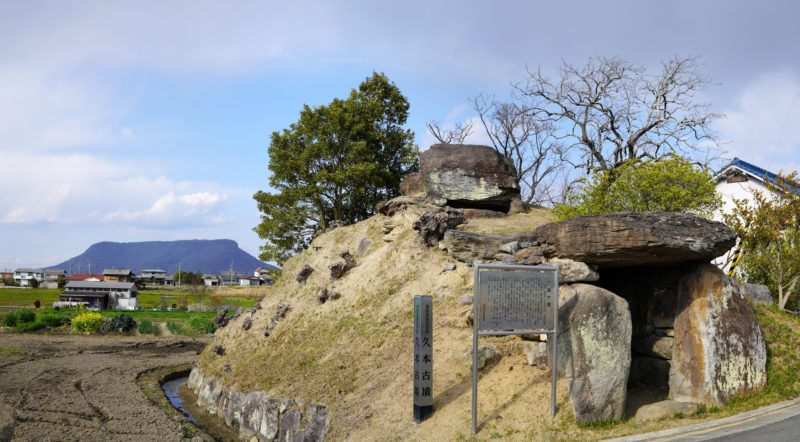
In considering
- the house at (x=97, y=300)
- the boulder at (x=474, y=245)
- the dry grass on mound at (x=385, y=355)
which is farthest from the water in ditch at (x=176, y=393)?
the house at (x=97, y=300)

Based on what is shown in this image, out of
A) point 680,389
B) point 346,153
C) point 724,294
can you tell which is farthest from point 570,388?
point 346,153

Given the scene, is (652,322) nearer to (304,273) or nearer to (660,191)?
(660,191)

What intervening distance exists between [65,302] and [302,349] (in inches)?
2490

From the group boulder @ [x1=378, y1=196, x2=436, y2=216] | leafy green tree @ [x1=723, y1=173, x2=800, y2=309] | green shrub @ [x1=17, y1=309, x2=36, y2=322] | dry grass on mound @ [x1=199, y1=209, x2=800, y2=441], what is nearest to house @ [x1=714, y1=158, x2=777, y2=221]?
leafy green tree @ [x1=723, y1=173, x2=800, y2=309]

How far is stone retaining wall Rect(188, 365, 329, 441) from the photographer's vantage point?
51.2ft

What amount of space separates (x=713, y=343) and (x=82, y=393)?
74.1ft

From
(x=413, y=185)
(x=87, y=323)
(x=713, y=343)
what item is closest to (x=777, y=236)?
(x=713, y=343)

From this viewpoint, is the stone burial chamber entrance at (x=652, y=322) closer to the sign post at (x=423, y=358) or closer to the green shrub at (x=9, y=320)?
the sign post at (x=423, y=358)

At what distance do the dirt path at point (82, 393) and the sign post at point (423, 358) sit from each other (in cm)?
840

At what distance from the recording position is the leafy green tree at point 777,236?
2223 centimetres

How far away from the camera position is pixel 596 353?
13.1 m

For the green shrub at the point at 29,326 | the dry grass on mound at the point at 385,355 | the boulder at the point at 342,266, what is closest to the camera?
the dry grass on mound at the point at 385,355

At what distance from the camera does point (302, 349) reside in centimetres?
1969

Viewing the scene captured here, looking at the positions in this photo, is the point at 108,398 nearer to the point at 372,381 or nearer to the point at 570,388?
the point at 372,381
